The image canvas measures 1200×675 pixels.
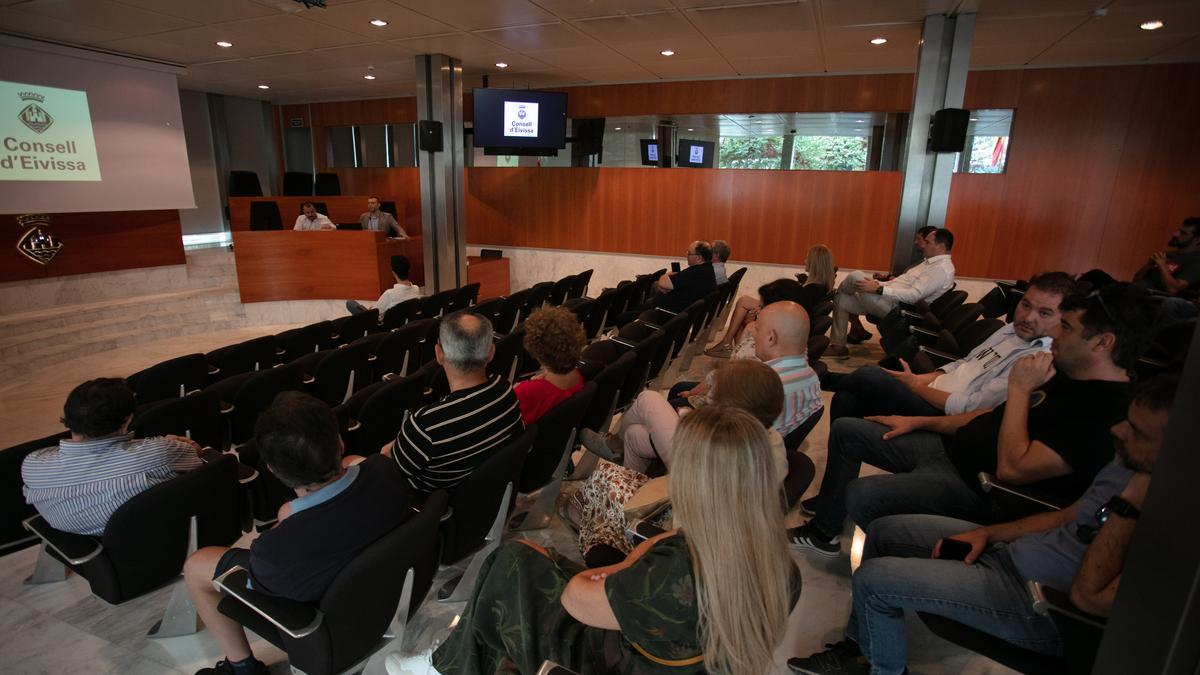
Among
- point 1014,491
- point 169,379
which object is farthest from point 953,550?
point 169,379

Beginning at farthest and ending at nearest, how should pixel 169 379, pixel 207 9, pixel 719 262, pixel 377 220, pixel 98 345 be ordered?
pixel 377 220 → pixel 98 345 → pixel 719 262 → pixel 207 9 → pixel 169 379

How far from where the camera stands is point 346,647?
170cm

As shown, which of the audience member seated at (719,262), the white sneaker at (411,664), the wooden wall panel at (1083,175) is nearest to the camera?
the white sneaker at (411,664)

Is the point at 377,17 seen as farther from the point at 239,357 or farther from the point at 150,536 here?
the point at 150,536

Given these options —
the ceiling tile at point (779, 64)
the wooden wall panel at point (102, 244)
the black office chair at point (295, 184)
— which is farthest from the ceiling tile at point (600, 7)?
the black office chair at point (295, 184)

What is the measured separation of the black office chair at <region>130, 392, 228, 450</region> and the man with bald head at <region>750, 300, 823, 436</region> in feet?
9.08

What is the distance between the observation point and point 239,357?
4223 millimetres

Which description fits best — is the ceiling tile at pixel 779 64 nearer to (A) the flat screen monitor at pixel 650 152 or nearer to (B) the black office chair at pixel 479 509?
(A) the flat screen monitor at pixel 650 152

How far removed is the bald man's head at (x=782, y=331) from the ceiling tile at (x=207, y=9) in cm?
570

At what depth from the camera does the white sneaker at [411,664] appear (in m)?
1.85

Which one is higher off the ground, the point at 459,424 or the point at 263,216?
the point at 263,216

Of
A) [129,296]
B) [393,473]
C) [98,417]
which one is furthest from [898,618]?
[129,296]

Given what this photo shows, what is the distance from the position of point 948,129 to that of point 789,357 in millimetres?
4226

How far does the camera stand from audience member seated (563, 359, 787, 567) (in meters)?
1.89
